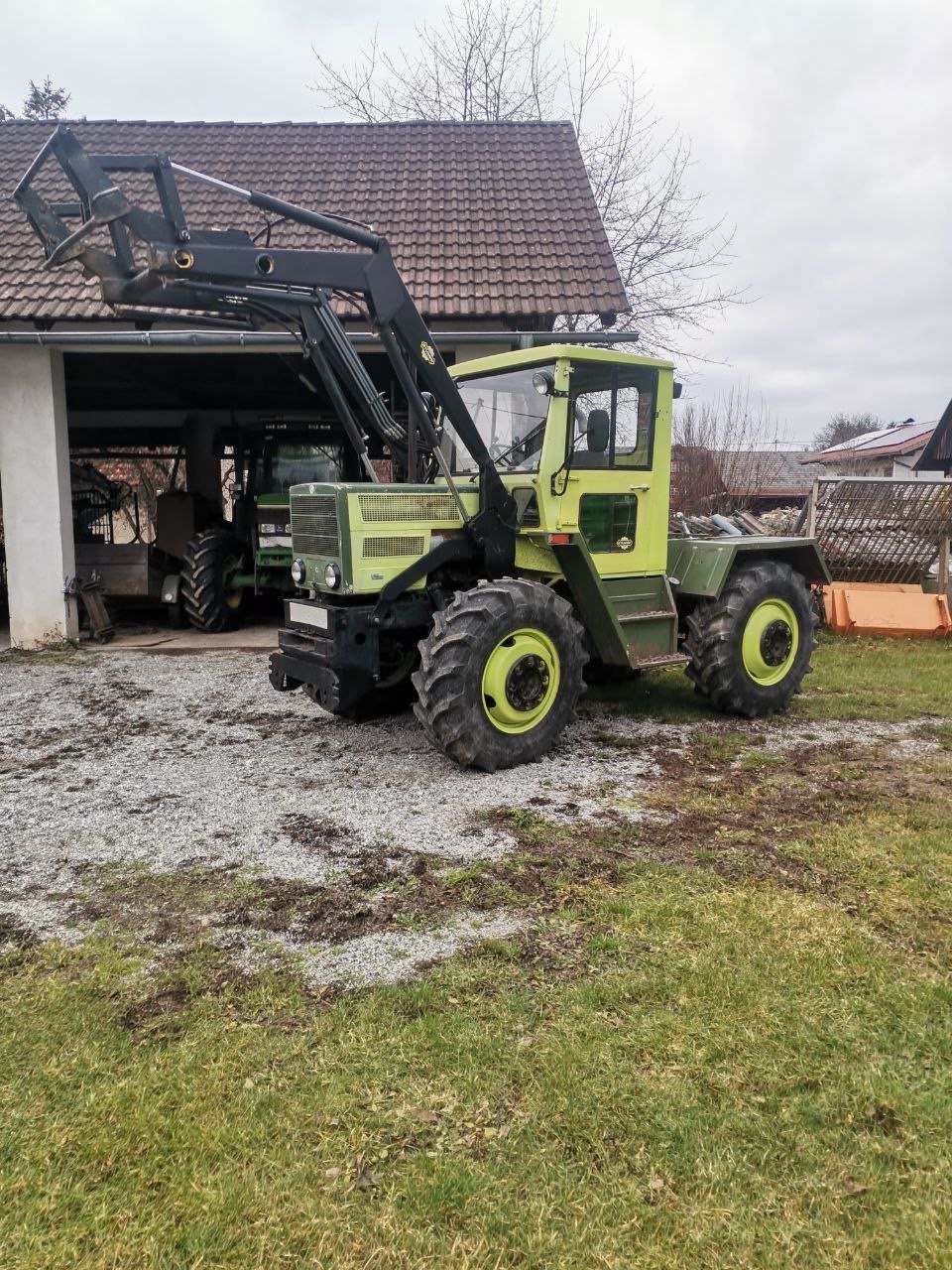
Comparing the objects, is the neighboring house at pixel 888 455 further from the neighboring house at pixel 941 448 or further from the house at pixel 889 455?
the neighboring house at pixel 941 448

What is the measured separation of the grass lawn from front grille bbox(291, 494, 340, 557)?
2320mm

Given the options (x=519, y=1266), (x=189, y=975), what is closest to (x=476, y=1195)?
(x=519, y=1266)

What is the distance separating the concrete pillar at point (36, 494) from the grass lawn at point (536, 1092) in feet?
24.2

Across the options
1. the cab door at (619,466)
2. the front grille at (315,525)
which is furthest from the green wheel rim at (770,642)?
the front grille at (315,525)

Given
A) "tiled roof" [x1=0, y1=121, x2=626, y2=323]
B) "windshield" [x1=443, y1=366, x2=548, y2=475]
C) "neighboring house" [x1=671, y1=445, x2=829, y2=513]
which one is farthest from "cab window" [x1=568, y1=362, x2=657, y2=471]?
"neighboring house" [x1=671, y1=445, x2=829, y2=513]

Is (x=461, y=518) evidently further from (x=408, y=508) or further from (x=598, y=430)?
(x=598, y=430)

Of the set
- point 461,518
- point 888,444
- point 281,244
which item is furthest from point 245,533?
point 888,444

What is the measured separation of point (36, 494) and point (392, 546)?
617 centimetres

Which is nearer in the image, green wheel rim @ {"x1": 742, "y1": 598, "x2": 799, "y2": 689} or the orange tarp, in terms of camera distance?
green wheel rim @ {"x1": 742, "y1": 598, "x2": 799, "y2": 689}

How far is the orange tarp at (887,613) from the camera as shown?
32.4 feet

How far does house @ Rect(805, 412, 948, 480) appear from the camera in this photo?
1174 inches

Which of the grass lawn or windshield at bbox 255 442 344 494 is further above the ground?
windshield at bbox 255 442 344 494

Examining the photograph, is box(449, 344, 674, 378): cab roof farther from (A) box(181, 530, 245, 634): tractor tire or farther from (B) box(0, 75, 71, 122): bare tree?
(B) box(0, 75, 71, 122): bare tree

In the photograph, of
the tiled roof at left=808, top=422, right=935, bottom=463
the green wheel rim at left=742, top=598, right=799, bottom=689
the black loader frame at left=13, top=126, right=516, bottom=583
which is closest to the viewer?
the black loader frame at left=13, top=126, right=516, bottom=583
